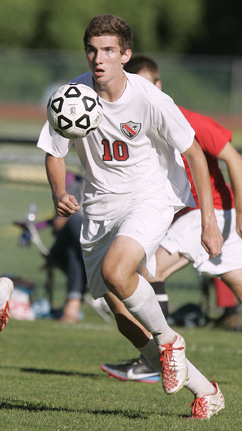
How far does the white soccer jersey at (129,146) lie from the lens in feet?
15.5

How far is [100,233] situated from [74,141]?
57cm

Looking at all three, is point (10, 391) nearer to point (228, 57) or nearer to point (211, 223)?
point (211, 223)

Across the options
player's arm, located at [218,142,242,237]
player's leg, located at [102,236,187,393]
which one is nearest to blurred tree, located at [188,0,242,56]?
player's arm, located at [218,142,242,237]

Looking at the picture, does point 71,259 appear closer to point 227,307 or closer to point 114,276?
point 227,307

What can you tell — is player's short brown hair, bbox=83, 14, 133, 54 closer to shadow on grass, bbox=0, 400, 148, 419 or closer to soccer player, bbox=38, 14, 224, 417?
soccer player, bbox=38, 14, 224, 417

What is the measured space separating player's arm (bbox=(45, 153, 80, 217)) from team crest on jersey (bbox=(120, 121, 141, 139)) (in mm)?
421

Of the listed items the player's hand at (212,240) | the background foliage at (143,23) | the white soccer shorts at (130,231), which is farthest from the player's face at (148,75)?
the background foliage at (143,23)

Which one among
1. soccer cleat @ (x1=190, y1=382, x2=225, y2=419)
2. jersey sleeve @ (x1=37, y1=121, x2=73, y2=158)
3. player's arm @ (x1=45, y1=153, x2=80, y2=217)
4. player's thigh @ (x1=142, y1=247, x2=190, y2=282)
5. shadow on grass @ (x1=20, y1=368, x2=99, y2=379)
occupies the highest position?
jersey sleeve @ (x1=37, y1=121, x2=73, y2=158)

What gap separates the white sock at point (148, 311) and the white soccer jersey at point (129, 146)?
599mm

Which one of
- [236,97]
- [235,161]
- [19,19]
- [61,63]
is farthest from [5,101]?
[235,161]

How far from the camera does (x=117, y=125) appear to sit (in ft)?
15.5

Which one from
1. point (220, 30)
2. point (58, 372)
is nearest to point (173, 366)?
point (58, 372)

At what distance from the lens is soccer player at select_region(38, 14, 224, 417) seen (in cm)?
456

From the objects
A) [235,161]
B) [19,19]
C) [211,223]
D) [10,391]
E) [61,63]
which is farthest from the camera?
[19,19]
